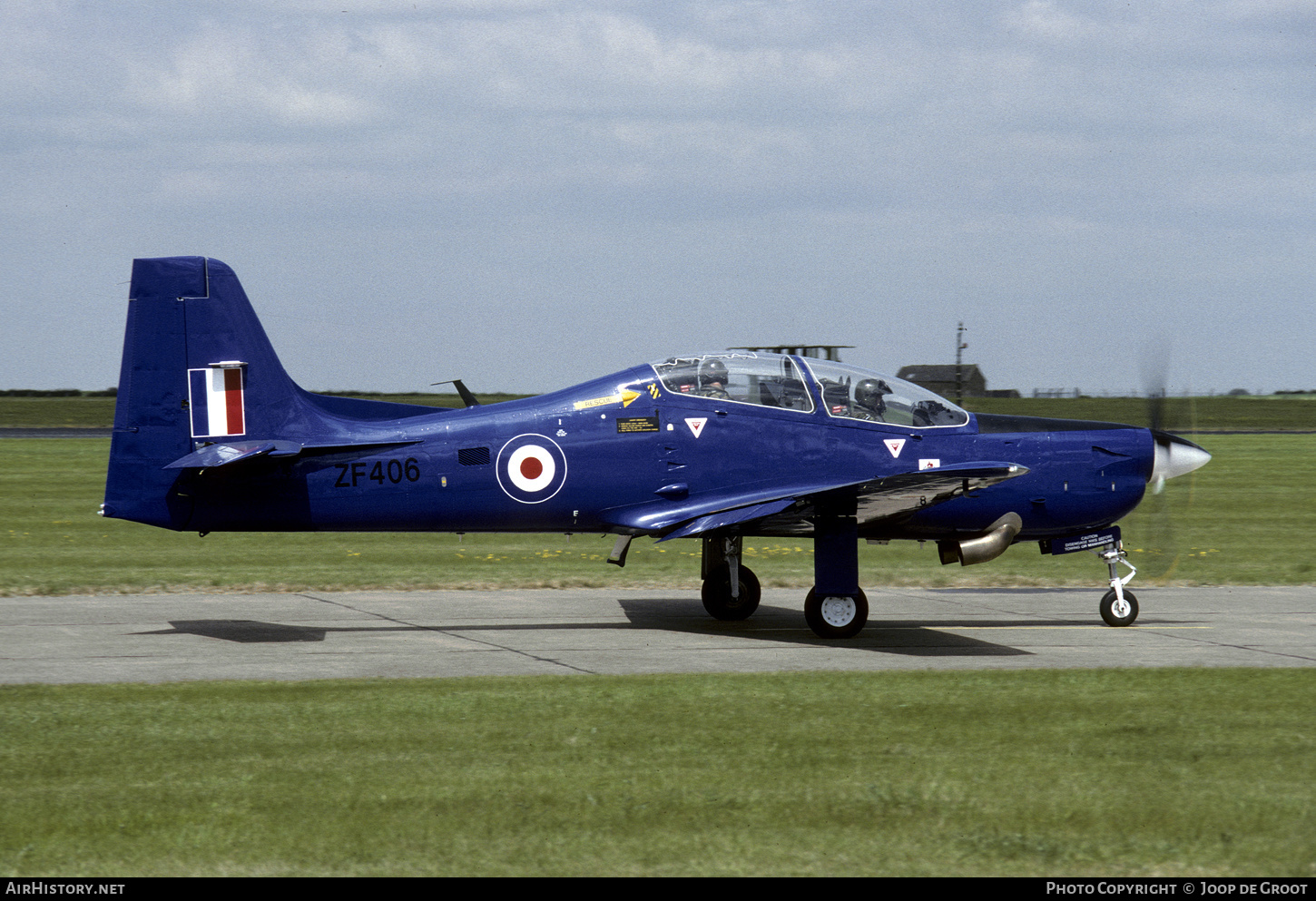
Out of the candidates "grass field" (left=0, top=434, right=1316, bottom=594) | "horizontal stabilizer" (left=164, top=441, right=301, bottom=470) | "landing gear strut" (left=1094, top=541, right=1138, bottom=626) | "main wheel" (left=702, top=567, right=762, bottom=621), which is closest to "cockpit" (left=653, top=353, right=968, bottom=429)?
"main wheel" (left=702, top=567, right=762, bottom=621)

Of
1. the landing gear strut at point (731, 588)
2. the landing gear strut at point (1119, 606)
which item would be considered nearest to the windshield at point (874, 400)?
the landing gear strut at point (731, 588)

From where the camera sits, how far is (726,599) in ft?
47.1

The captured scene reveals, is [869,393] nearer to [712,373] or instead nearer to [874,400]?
[874,400]

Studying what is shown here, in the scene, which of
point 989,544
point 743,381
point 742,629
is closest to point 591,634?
point 742,629

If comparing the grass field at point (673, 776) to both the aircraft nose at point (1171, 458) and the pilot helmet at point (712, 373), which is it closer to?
the aircraft nose at point (1171, 458)

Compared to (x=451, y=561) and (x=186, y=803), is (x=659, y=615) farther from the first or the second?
(x=186, y=803)

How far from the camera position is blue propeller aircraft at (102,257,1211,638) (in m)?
12.7

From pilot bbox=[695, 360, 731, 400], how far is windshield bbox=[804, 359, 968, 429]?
914mm

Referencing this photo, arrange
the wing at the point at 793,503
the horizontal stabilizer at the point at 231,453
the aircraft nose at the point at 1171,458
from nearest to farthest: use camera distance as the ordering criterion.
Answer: the wing at the point at 793,503 < the horizontal stabilizer at the point at 231,453 < the aircraft nose at the point at 1171,458

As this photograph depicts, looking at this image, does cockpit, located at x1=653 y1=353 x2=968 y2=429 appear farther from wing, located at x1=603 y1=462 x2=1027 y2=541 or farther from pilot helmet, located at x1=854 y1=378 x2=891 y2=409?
wing, located at x1=603 y1=462 x2=1027 y2=541

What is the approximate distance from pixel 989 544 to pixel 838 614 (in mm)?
1687

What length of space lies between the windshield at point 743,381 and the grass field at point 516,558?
442 centimetres

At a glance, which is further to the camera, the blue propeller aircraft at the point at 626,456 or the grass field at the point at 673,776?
the blue propeller aircraft at the point at 626,456

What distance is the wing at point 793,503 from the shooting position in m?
11.8
